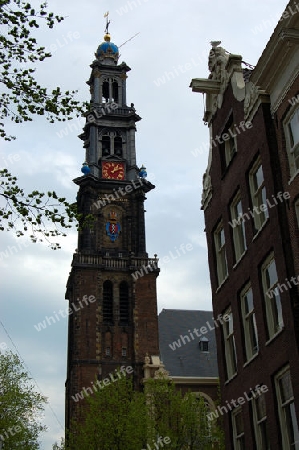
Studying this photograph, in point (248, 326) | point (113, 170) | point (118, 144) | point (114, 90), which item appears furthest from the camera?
point (114, 90)

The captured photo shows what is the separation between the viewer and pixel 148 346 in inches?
2344

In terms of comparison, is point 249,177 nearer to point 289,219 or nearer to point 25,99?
point 289,219

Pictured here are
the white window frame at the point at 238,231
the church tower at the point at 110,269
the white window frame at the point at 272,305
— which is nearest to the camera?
the white window frame at the point at 272,305

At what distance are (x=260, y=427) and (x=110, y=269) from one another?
42675 millimetres

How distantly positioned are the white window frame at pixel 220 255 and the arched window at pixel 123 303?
3616cm

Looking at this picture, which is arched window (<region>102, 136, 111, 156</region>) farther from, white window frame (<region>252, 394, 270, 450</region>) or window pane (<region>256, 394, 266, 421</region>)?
window pane (<region>256, 394, 266, 421</region>)

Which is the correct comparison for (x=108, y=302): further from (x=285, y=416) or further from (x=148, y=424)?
(x=285, y=416)

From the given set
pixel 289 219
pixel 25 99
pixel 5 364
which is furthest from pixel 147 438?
pixel 25 99

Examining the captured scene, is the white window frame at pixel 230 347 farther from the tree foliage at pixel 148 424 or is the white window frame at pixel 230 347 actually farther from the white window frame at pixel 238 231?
the tree foliage at pixel 148 424

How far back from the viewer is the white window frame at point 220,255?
2509 cm

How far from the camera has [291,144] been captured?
20.1m

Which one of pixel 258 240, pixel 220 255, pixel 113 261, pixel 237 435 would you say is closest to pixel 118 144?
pixel 113 261

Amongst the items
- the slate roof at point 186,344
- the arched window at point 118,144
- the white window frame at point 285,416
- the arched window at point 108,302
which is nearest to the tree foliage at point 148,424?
the slate roof at point 186,344

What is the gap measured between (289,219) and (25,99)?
8.62 meters
